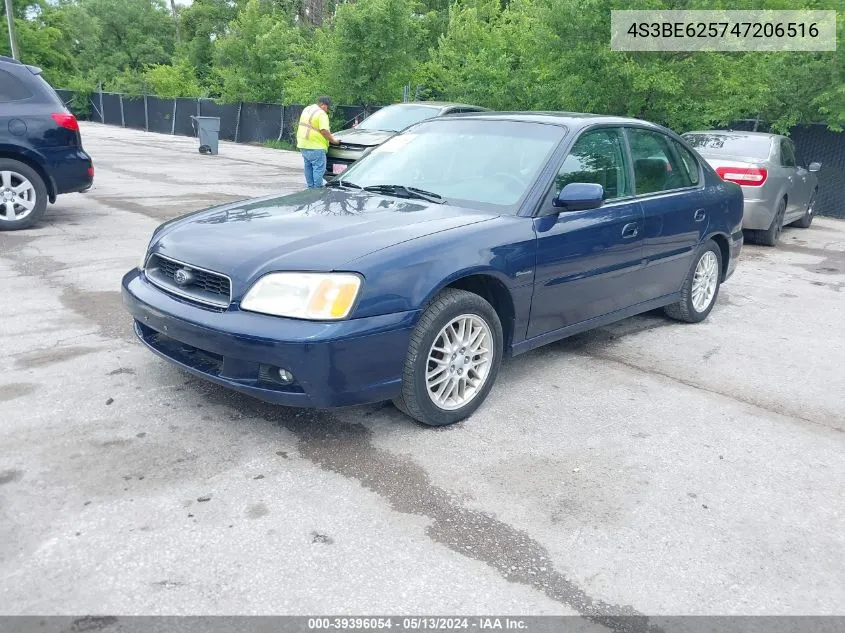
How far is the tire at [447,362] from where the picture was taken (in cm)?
373

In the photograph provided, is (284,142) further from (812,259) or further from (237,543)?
(237,543)

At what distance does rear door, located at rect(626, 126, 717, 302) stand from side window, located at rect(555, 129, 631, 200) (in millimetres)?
161

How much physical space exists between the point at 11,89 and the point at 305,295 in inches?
272

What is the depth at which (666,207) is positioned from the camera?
213 inches

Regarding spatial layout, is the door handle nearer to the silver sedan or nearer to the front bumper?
the front bumper

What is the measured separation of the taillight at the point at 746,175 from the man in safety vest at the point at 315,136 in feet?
19.6

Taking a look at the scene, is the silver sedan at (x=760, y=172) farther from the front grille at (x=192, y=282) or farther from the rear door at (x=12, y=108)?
the rear door at (x=12, y=108)

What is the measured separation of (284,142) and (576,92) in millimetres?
14211

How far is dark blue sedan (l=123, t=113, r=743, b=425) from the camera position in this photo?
11.5ft

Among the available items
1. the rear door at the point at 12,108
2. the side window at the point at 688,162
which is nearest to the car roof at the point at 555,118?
the side window at the point at 688,162

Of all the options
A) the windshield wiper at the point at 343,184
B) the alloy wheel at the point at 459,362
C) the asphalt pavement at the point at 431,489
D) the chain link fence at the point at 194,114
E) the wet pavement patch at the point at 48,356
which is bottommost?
the asphalt pavement at the point at 431,489

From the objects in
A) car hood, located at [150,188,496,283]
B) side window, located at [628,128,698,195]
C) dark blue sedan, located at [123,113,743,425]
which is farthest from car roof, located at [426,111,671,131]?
car hood, located at [150,188,496,283]

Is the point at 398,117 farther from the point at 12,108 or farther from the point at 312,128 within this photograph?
the point at 12,108

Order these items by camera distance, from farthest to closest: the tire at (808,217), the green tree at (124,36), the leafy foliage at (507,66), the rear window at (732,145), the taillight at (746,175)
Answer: the green tree at (124,36)
the leafy foliage at (507,66)
the tire at (808,217)
the rear window at (732,145)
the taillight at (746,175)
